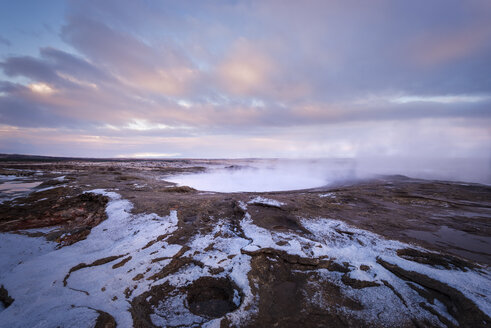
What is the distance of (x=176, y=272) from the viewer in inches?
134

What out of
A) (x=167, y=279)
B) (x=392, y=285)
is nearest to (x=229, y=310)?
(x=167, y=279)

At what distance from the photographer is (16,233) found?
17.1 feet

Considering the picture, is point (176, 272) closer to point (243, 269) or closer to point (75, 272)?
point (243, 269)

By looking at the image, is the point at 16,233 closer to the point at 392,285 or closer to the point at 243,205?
the point at 243,205

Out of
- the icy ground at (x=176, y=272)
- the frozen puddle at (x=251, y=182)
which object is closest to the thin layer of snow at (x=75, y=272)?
the icy ground at (x=176, y=272)

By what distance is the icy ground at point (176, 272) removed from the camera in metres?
2.48

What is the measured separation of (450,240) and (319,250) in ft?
11.8

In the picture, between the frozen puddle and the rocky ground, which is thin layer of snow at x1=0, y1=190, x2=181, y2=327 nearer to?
the rocky ground

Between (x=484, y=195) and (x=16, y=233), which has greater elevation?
(x=484, y=195)

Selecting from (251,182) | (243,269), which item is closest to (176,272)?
(243,269)

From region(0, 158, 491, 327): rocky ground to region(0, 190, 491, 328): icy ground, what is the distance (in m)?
0.02

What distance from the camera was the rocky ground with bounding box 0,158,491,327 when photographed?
2463 millimetres

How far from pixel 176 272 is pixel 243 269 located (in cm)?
122

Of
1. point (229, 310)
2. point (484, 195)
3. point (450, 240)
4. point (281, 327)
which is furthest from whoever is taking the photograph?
→ point (484, 195)
